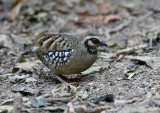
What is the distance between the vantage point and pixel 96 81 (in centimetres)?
571

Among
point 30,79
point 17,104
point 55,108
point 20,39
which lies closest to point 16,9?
point 20,39

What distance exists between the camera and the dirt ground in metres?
4.74

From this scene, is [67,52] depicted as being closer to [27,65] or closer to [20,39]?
[27,65]

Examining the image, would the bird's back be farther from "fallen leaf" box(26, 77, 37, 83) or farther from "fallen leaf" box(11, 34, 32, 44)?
"fallen leaf" box(11, 34, 32, 44)

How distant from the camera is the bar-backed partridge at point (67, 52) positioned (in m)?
5.64

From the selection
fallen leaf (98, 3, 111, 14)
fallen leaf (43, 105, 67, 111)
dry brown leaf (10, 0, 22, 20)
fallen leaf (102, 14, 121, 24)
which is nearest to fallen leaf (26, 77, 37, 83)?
fallen leaf (43, 105, 67, 111)

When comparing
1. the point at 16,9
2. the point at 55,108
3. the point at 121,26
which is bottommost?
the point at 55,108

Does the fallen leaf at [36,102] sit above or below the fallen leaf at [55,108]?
above

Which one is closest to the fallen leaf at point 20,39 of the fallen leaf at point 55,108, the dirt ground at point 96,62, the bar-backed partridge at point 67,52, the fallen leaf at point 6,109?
the dirt ground at point 96,62

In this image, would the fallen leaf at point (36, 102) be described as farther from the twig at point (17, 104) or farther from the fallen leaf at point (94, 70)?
the fallen leaf at point (94, 70)

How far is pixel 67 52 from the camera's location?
18.5 ft

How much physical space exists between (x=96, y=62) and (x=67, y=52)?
1.35 metres

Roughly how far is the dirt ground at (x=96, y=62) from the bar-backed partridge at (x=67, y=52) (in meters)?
0.31

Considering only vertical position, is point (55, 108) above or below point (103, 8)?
below
